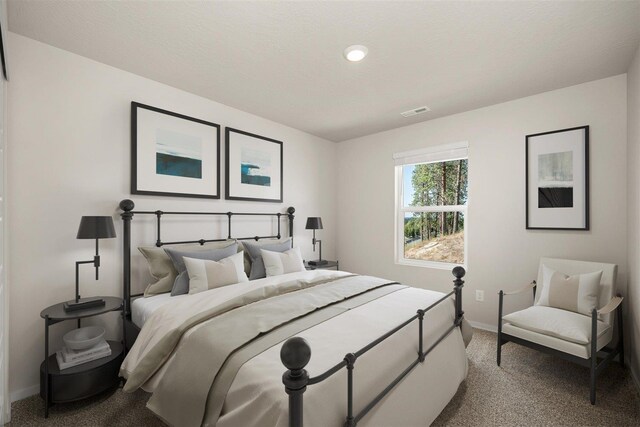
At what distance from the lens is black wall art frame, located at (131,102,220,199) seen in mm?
2736

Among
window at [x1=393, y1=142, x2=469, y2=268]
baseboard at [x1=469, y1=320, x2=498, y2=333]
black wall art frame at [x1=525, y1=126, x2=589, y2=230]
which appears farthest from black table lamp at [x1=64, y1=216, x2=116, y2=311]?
black wall art frame at [x1=525, y1=126, x2=589, y2=230]

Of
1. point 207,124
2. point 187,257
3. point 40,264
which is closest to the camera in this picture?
point 40,264

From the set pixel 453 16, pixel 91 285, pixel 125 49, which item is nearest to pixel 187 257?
pixel 91 285

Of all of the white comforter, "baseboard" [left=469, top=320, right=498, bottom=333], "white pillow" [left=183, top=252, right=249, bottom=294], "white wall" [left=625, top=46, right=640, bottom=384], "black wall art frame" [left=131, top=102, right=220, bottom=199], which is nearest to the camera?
the white comforter

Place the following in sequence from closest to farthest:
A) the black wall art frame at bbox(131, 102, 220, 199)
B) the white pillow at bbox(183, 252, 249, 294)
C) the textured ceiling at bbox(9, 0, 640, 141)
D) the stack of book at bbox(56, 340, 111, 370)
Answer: the textured ceiling at bbox(9, 0, 640, 141)
the stack of book at bbox(56, 340, 111, 370)
the white pillow at bbox(183, 252, 249, 294)
the black wall art frame at bbox(131, 102, 220, 199)

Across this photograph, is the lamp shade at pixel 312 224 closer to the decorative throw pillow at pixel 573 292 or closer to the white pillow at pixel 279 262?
the white pillow at pixel 279 262

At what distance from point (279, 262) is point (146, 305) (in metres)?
1.23

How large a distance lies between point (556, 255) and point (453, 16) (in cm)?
250

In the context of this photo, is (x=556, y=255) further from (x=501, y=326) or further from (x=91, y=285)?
(x=91, y=285)

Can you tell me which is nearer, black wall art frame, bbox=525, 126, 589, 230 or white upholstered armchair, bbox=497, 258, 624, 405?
white upholstered armchair, bbox=497, 258, 624, 405

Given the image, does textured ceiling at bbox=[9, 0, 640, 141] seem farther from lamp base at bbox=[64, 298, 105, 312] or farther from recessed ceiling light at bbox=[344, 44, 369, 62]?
lamp base at bbox=[64, 298, 105, 312]

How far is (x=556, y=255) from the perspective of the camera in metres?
3.04

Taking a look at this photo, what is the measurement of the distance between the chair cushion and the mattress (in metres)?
2.71

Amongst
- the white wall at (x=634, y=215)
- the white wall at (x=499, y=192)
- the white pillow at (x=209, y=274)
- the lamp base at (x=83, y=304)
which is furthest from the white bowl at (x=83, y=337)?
the white wall at (x=634, y=215)
